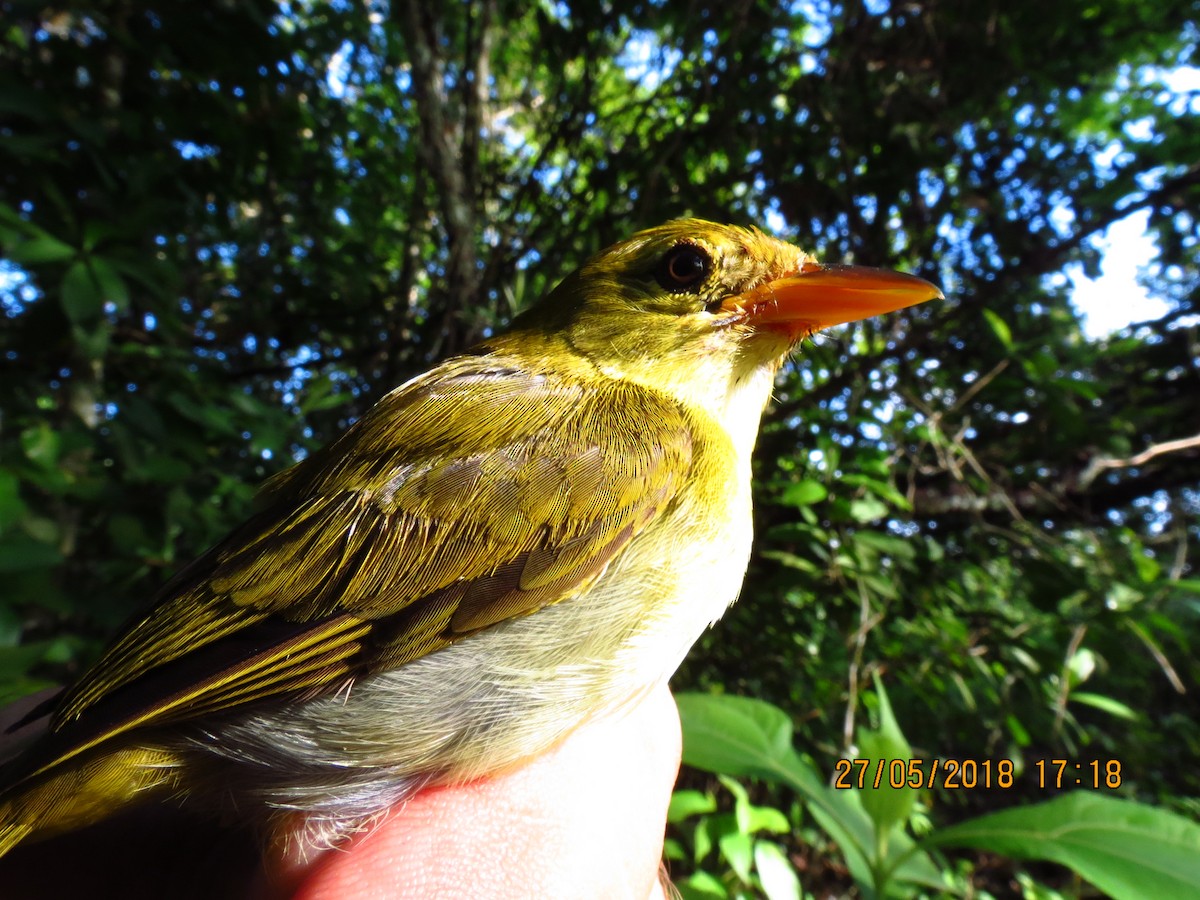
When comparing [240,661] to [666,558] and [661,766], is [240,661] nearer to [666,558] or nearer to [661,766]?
[666,558]

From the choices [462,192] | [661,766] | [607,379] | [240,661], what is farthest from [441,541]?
[462,192]

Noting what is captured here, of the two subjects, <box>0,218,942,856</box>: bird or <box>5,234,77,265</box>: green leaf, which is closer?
<box>0,218,942,856</box>: bird

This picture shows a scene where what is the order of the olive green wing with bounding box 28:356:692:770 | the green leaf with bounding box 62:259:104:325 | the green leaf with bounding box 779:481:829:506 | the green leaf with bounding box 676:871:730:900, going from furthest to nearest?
the green leaf with bounding box 779:481:829:506
the green leaf with bounding box 62:259:104:325
the green leaf with bounding box 676:871:730:900
the olive green wing with bounding box 28:356:692:770

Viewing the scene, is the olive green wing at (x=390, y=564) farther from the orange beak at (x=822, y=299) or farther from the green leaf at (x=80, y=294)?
the green leaf at (x=80, y=294)

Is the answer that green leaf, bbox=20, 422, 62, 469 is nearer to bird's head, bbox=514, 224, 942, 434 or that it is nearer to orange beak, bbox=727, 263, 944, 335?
bird's head, bbox=514, 224, 942, 434

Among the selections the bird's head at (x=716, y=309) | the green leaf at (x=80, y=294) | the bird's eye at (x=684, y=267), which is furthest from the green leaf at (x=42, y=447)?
the bird's eye at (x=684, y=267)
